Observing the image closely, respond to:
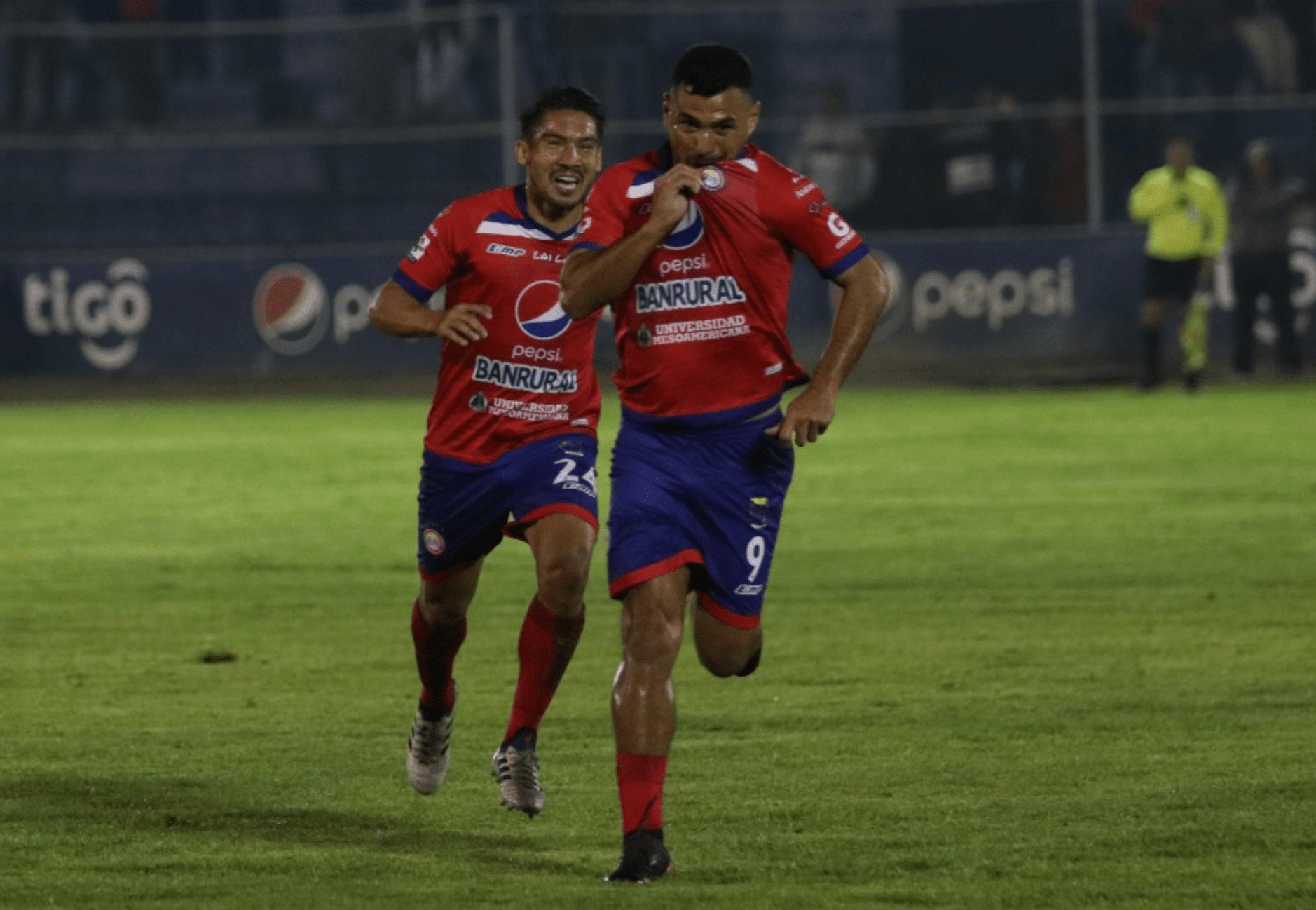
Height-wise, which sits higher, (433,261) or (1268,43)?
(1268,43)

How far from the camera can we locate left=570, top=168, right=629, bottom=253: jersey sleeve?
6.30 m

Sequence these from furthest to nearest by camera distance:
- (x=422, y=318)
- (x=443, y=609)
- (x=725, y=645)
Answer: (x=443, y=609) → (x=422, y=318) → (x=725, y=645)

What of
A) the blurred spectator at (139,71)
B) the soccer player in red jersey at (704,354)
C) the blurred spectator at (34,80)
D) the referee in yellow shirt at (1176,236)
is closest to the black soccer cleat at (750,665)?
the soccer player in red jersey at (704,354)

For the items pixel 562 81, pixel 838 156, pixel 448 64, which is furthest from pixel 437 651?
pixel 448 64

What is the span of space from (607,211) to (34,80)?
26.0 m

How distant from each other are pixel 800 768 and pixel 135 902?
87.5 inches

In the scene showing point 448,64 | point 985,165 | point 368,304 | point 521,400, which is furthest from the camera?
point 448,64

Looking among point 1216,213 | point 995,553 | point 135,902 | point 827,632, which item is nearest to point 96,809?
point 135,902

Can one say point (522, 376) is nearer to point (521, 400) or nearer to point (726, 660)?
point (521, 400)

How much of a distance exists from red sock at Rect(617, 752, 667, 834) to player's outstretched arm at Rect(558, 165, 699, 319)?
3.48 feet

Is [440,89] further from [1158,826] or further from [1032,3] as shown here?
[1158,826]

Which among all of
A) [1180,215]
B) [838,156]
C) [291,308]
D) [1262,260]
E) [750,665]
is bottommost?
[750,665]

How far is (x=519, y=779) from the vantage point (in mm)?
6824

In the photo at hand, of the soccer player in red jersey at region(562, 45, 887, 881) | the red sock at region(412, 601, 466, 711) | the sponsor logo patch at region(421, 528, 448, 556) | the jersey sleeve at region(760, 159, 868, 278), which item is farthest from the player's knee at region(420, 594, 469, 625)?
the jersey sleeve at region(760, 159, 868, 278)
